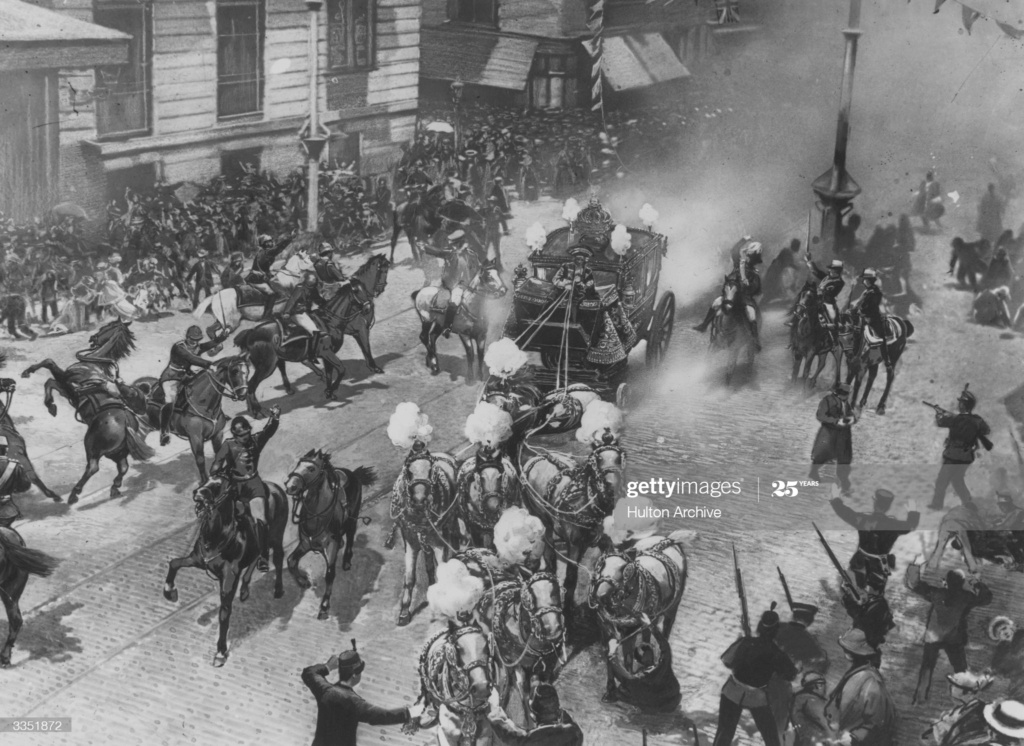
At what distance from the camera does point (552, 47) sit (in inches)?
450

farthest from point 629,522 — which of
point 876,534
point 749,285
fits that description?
point 749,285

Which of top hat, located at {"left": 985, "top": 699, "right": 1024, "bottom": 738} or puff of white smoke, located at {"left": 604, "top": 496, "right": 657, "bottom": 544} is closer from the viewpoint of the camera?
top hat, located at {"left": 985, "top": 699, "right": 1024, "bottom": 738}

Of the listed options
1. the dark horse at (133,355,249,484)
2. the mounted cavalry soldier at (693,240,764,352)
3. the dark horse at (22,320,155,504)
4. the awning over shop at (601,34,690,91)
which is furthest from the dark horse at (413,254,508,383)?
the dark horse at (22,320,155,504)

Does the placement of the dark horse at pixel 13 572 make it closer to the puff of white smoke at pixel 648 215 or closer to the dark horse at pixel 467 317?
the dark horse at pixel 467 317

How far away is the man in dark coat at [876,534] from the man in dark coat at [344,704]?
145 inches

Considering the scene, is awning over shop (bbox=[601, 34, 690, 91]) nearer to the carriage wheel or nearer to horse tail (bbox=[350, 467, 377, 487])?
the carriage wheel

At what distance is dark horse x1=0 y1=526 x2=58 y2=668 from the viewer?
10.5 meters

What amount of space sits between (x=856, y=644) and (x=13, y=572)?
21.1 feet

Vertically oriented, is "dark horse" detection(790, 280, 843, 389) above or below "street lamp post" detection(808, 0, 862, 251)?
below

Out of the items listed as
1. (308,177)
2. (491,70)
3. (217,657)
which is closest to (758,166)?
(491,70)

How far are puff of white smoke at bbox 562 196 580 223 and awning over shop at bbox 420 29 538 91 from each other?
3.54 ft

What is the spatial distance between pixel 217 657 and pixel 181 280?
3263 mm

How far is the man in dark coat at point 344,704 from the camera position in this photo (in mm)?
9609

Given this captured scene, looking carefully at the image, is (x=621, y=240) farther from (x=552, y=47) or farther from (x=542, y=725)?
(x=542, y=725)
